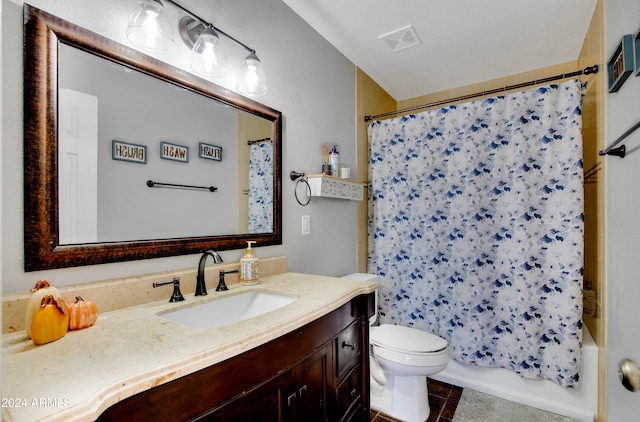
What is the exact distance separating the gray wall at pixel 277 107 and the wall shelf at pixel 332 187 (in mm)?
106

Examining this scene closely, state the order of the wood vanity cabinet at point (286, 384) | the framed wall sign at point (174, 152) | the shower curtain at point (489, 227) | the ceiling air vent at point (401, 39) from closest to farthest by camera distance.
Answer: the wood vanity cabinet at point (286, 384), the framed wall sign at point (174, 152), the shower curtain at point (489, 227), the ceiling air vent at point (401, 39)

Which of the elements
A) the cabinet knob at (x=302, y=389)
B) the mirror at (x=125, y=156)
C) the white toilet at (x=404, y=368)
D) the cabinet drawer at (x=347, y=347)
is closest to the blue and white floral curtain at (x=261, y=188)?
the mirror at (x=125, y=156)

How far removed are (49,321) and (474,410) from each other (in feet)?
7.32

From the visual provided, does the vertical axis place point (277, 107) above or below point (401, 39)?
below

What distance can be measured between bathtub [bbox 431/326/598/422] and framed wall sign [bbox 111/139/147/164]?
7.62 feet

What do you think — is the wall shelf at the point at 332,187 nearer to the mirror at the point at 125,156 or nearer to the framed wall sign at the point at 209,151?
the mirror at the point at 125,156

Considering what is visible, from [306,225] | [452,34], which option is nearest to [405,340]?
[306,225]

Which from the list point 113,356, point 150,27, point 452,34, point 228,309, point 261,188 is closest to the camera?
point 113,356

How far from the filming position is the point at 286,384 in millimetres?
948

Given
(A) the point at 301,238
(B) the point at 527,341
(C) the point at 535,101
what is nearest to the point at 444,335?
(B) the point at 527,341

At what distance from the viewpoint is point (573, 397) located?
1894mm

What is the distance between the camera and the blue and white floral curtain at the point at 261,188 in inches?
61.6

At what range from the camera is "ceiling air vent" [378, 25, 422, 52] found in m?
2.06

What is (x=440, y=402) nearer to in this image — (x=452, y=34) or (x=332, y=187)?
(x=332, y=187)
